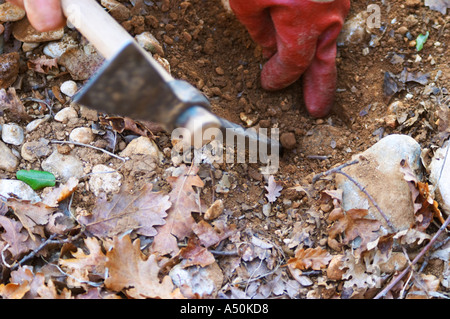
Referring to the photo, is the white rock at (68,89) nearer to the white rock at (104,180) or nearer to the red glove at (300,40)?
the white rock at (104,180)

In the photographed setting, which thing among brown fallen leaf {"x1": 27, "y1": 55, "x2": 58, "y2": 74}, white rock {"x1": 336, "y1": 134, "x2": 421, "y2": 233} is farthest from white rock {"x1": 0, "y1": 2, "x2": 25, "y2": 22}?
white rock {"x1": 336, "y1": 134, "x2": 421, "y2": 233}

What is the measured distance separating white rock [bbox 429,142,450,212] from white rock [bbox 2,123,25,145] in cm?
215

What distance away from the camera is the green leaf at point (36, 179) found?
211 centimetres

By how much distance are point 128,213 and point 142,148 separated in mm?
374

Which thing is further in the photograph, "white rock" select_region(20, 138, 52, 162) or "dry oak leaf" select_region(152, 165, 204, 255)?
"white rock" select_region(20, 138, 52, 162)

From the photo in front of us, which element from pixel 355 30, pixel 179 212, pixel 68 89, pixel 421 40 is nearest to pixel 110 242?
pixel 179 212

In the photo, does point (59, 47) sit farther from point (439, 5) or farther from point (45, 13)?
point (439, 5)

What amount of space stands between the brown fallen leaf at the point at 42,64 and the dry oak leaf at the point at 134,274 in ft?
3.72

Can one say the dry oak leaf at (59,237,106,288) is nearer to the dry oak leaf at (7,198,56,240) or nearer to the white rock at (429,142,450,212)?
the dry oak leaf at (7,198,56,240)

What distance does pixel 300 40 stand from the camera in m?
2.22

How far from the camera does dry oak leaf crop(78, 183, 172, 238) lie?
77.4 inches

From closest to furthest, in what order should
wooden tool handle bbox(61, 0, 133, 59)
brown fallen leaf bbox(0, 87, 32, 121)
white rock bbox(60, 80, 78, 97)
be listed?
wooden tool handle bbox(61, 0, 133, 59), brown fallen leaf bbox(0, 87, 32, 121), white rock bbox(60, 80, 78, 97)

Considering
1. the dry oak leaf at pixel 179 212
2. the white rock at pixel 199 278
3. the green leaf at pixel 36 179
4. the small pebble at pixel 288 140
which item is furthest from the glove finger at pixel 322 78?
the green leaf at pixel 36 179

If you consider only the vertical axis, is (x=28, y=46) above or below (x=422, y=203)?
above
